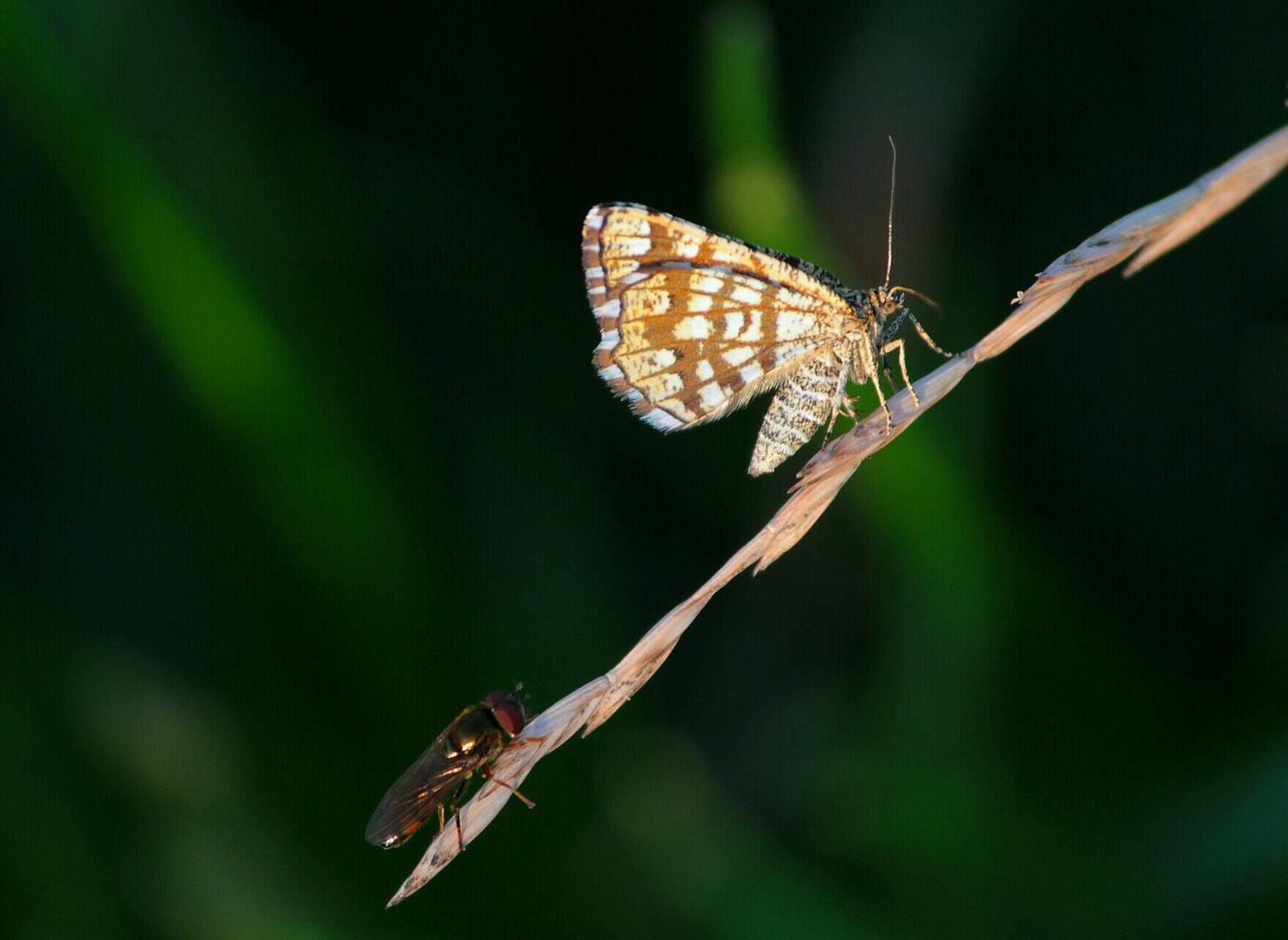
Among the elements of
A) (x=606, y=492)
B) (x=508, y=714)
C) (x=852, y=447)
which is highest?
(x=852, y=447)

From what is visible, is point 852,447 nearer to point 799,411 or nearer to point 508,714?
point 799,411

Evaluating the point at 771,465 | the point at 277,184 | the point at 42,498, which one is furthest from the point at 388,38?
the point at 771,465

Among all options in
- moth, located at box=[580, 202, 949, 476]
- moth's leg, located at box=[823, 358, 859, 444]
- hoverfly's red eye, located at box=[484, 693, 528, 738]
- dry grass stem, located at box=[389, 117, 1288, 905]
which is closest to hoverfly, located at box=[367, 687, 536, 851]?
hoverfly's red eye, located at box=[484, 693, 528, 738]

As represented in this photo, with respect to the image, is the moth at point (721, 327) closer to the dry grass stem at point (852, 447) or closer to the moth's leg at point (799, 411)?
the moth's leg at point (799, 411)

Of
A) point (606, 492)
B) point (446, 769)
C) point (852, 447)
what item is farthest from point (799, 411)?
point (606, 492)

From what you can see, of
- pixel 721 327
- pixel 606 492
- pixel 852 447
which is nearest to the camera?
pixel 852 447
